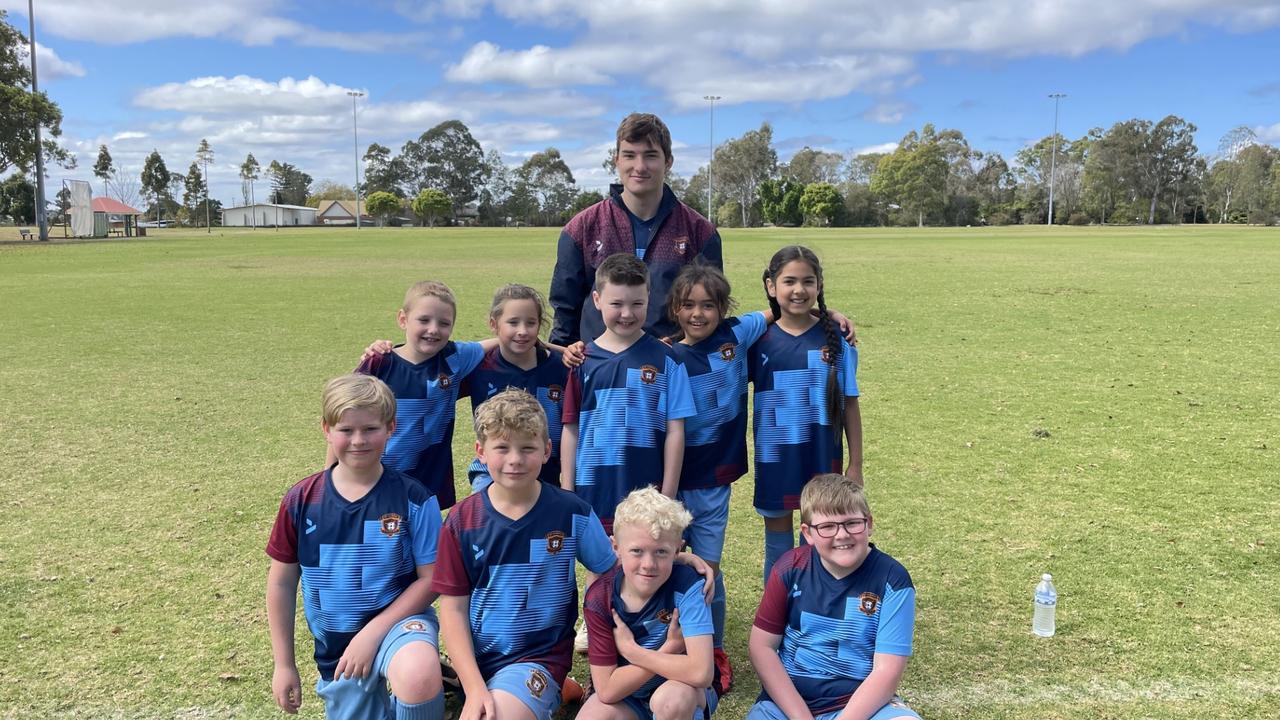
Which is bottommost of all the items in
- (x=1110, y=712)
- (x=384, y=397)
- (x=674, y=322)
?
(x=1110, y=712)

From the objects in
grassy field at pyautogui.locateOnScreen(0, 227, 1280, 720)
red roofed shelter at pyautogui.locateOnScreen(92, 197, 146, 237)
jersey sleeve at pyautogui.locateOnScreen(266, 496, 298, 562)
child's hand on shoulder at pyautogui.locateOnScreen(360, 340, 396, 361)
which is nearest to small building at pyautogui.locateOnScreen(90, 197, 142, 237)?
red roofed shelter at pyautogui.locateOnScreen(92, 197, 146, 237)

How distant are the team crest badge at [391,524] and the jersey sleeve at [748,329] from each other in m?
1.55

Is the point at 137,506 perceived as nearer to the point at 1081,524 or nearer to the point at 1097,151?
the point at 1081,524

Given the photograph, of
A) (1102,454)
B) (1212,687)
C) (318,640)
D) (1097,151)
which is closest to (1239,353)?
(1102,454)

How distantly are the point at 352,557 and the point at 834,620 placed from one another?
1.63 meters

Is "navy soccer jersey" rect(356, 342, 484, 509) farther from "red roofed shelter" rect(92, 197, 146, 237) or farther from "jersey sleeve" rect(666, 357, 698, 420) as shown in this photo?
"red roofed shelter" rect(92, 197, 146, 237)

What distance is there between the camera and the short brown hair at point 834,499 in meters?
2.77

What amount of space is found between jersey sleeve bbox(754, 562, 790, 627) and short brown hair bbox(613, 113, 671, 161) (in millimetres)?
1880

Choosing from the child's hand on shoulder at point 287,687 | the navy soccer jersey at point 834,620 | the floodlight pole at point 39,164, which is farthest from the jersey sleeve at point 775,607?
the floodlight pole at point 39,164

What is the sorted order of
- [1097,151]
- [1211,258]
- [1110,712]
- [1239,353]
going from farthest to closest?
[1097,151]
[1211,258]
[1239,353]
[1110,712]

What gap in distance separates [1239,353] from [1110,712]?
30.1ft

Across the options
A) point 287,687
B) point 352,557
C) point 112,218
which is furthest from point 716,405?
point 112,218

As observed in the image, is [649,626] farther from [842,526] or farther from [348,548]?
[348,548]

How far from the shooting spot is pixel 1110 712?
3.19 m
